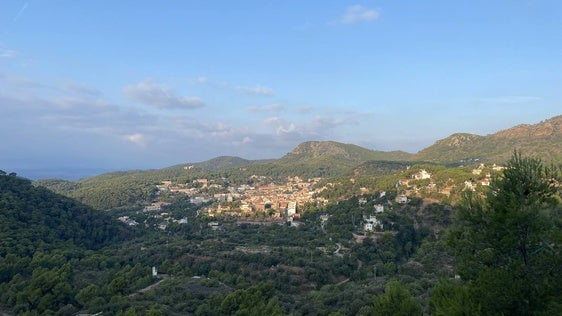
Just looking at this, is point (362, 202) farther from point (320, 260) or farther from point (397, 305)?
point (397, 305)

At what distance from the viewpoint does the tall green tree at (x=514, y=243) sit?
6828 millimetres

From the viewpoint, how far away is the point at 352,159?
152m

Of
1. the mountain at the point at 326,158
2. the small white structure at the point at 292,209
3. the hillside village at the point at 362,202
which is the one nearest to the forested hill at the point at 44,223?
the hillside village at the point at 362,202

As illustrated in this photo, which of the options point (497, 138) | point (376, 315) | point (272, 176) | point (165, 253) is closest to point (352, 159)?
point (272, 176)

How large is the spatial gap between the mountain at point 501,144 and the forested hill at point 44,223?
74.3m

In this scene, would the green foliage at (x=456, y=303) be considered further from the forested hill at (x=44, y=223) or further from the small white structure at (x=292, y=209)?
the small white structure at (x=292, y=209)

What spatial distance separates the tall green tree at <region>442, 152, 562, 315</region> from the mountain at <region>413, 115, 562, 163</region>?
75462 mm

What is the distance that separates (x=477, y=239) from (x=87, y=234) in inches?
1688

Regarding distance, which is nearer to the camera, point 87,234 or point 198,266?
point 198,266

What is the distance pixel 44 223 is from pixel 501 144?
101 metres

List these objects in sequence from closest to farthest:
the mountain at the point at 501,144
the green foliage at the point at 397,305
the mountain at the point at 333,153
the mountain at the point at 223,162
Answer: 1. the green foliage at the point at 397,305
2. the mountain at the point at 501,144
3. the mountain at the point at 333,153
4. the mountain at the point at 223,162

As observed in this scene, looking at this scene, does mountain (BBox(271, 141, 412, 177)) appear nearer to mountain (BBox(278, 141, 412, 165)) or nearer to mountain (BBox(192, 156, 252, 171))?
mountain (BBox(278, 141, 412, 165))

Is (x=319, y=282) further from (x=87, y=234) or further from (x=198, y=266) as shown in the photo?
(x=87, y=234)

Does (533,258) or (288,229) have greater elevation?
(533,258)
